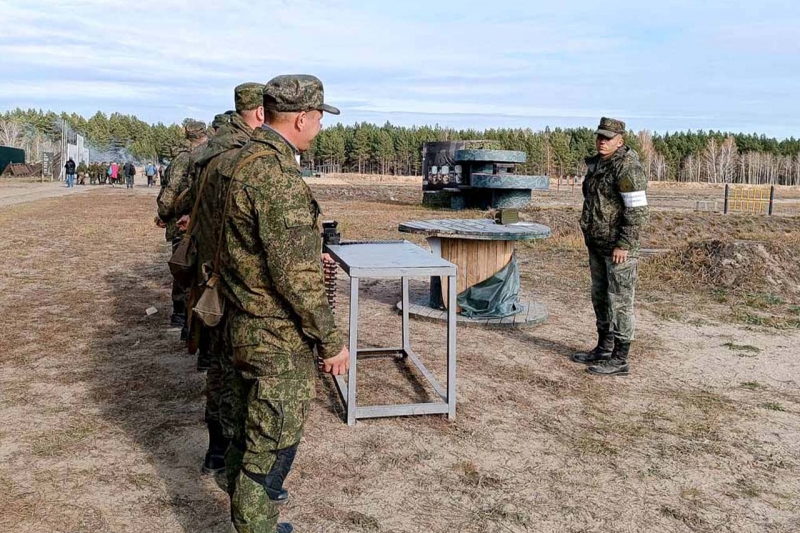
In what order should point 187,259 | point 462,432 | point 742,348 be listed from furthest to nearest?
1. point 742,348
2. point 462,432
3. point 187,259

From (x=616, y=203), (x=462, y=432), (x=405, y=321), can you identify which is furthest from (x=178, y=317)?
(x=616, y=203)

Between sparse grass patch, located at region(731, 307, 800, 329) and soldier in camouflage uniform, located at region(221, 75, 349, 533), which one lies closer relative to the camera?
soldier in camouflage uniform, located at region(221, 75, 349, 533)

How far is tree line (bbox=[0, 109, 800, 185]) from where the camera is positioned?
9738 cm

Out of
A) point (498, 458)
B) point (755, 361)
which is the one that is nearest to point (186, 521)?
point (498, 458)

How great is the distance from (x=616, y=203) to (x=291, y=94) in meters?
3.53

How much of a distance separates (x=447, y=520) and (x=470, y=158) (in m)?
22.0

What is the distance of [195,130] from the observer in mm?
6184

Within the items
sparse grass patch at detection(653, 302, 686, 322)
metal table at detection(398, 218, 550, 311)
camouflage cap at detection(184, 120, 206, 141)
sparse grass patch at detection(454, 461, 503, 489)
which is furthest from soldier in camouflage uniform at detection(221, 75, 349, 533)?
sparse grass patch at detection(653, 302, 686, 322)

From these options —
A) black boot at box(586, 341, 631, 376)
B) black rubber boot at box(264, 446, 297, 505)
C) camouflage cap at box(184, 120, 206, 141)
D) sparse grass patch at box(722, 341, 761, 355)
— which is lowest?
sparse grass patch at box(722, 341, 761, 355)

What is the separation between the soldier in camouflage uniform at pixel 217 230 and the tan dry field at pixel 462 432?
33 cm

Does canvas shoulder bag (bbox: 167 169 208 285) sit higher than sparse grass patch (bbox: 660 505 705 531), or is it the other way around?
canvas shoulder bag (bbox: 167 169 208 285)

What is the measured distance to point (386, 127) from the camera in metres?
117

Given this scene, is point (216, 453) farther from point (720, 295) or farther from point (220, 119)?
point (720, 295)

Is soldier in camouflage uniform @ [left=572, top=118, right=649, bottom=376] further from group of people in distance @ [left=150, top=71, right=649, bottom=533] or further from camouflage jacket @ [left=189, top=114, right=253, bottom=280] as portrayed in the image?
camouflage jacket @ [left=189, top=114, right=253, bottom=280]
